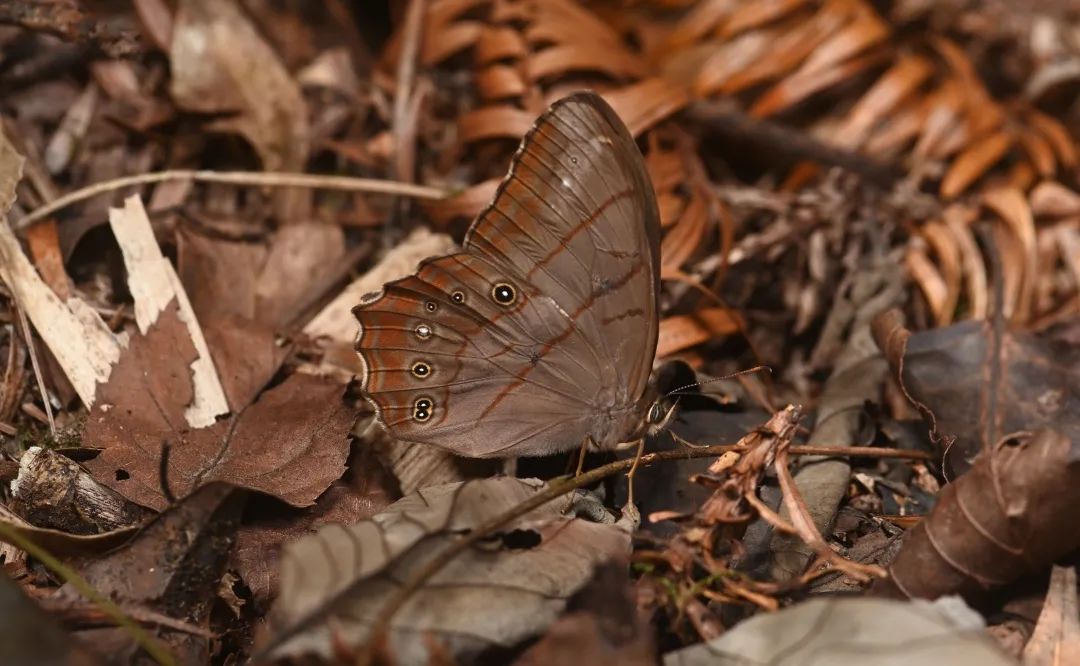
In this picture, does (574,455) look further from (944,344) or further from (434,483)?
(944,344)

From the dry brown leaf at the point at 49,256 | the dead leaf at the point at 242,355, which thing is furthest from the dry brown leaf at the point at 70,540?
the dry brown leaf at the point at 49,256

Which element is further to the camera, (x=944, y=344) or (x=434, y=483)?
(x=944, y=344)

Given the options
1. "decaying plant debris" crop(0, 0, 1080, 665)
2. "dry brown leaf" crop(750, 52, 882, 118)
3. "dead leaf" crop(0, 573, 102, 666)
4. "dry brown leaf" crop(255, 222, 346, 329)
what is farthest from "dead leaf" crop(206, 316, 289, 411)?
"dry brown leaf" crop(750, 52, 882, 118)

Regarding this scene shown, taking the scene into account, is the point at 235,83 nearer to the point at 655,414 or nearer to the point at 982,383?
the point at 655,414

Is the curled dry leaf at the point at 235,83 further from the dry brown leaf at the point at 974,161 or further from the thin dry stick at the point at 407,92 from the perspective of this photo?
the dry brown leaf at the point at 974,161

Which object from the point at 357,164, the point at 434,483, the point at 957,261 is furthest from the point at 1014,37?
the point at 434,483

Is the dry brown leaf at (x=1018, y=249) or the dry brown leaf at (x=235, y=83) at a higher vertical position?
the dry brown leaf at (x=235, y=83)

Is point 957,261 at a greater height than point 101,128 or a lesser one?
lesser

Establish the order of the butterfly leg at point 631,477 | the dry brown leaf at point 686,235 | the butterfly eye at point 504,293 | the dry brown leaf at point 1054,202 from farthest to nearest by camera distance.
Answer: the dry brown leaf at point 1054,202 < the dry brown leaf at point 686,235 < the butterfly eye at point 504,293 < the butterfly leg at point 631,477
